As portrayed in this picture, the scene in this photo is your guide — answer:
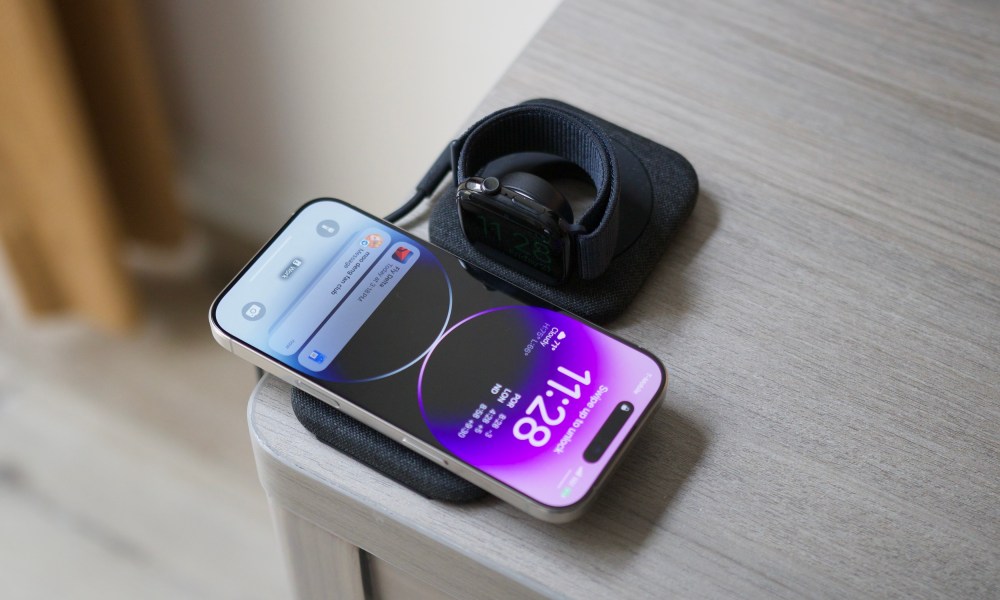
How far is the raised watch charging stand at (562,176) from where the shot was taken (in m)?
0.41

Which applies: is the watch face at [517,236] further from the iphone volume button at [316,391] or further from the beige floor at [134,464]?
the beige floor at [134,464]

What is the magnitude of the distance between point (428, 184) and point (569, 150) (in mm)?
73

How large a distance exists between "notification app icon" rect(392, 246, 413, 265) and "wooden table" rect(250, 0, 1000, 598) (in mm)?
36

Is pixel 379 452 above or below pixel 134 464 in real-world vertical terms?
above

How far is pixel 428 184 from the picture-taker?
48 centimetres

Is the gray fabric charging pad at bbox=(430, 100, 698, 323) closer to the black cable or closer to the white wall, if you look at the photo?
the black cable

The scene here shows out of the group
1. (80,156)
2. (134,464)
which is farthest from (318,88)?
(134,464)

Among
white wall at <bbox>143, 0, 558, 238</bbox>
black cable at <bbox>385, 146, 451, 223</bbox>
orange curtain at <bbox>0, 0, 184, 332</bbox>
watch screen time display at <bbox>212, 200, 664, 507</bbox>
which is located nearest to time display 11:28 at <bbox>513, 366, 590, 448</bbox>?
watch screen time display at <bbox>212, 200, 664, 507</bbox>

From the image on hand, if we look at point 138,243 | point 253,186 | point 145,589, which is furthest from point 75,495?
point 253,186

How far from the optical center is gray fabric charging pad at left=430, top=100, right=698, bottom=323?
0.44 metres

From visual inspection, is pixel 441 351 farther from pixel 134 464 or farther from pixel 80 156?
pixel 134 464

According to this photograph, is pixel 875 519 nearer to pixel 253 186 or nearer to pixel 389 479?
pixel 389 479

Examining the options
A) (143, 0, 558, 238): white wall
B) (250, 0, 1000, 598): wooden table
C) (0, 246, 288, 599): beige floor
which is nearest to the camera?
(250, 0, 1000, 598): wooden table

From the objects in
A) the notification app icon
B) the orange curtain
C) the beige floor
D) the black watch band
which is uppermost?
the black watch band
